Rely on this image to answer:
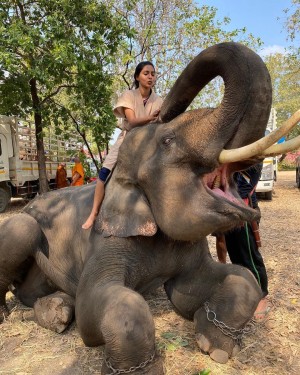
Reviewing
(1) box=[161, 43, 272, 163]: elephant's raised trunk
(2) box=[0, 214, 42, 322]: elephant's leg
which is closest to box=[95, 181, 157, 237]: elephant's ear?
(1) box=[161, 43, 272, 163]: elephant's raised trunk

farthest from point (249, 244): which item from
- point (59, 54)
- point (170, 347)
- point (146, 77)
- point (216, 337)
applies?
point (59, 54)

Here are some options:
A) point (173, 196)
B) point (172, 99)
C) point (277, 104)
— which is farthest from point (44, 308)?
point (277, 104)

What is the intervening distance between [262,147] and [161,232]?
1.06 meters

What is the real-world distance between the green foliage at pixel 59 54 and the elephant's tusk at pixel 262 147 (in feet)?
27.5

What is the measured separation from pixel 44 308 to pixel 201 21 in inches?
615

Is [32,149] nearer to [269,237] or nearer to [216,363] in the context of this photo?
[269,237]

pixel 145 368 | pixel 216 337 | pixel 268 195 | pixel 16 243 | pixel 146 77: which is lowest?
pixel 268 195

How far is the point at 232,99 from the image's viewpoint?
2.26 meters

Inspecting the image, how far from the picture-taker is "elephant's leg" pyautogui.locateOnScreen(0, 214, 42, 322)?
3432 millimetres

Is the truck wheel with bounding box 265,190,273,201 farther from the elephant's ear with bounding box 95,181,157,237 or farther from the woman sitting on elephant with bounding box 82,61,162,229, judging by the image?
Result: the elephant's ear with bounding box 95,181,157,237

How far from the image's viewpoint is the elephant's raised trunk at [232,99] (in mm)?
2180

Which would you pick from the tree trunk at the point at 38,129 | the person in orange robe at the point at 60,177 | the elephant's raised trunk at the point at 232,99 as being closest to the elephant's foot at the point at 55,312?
the elephant's raised trunk at the point at 232,99

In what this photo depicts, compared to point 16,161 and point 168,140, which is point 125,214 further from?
point 16,161

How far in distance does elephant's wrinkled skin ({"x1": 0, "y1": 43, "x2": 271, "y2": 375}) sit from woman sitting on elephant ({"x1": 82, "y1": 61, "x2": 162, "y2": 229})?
150mm
